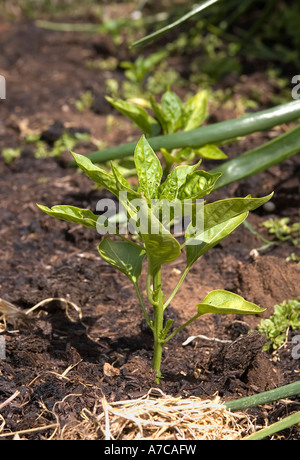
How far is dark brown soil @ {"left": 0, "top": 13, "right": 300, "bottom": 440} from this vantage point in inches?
65.2

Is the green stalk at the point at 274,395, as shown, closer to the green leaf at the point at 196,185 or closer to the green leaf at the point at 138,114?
the green leaf at the point at 196,185

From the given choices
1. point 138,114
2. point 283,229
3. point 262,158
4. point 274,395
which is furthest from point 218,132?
point 274,395

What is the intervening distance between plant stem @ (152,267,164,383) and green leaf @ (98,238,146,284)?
2.6 inches

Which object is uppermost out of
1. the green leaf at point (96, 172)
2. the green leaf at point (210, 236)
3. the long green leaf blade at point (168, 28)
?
the long green leaf blade at point (168, 28)

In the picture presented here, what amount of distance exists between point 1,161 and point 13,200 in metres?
0.35

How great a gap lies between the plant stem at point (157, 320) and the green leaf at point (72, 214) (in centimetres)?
22

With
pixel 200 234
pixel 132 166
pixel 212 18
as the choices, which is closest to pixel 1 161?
pixel 132 166

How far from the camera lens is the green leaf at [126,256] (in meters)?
1.60

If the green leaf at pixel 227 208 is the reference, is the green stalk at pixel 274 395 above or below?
below

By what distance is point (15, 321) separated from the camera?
1.89 meters

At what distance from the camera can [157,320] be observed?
161cm

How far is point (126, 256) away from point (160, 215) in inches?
7.0

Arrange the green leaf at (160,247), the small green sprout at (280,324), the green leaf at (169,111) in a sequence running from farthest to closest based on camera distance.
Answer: the green leaf at (169,111), the small green sprout at (280,324), the green leaf at (160,247)

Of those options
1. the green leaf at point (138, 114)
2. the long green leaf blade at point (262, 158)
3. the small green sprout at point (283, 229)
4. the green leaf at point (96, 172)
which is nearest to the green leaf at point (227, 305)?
the green leaf at point (96, 172)
